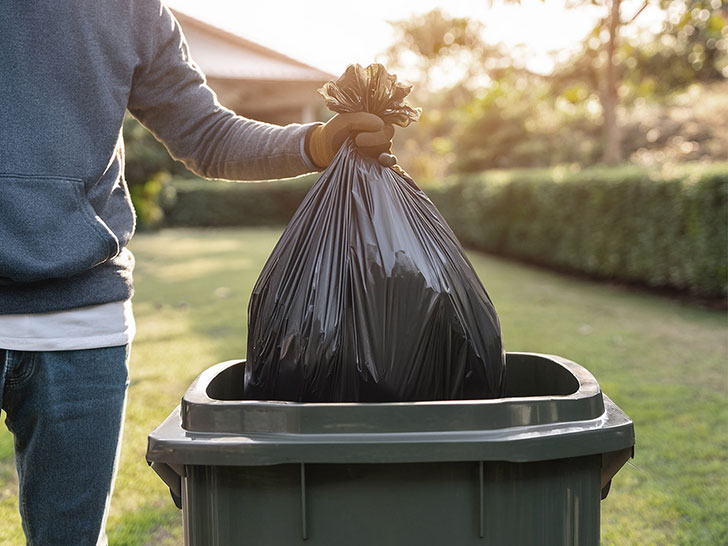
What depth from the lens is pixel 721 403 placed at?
14.7ft

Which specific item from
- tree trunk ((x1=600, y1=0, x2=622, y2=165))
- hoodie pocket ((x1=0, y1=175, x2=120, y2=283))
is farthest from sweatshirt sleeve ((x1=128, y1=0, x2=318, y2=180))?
tree trunk ((x1=600, y1=0, x2=622, y2=165))

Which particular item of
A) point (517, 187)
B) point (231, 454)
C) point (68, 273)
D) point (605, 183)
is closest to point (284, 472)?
point (231, 454)

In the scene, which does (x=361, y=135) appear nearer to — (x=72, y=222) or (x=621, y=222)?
(x=72, y=222)

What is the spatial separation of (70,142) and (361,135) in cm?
57

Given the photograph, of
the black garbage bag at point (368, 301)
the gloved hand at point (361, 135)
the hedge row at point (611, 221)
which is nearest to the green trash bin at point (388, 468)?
the black garbage bag at point (368, 301)

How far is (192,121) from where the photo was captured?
187 cm

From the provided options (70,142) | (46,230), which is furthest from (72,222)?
(70,142)

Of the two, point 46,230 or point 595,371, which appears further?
point 595,371

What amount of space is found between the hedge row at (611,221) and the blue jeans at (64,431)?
6.48 m

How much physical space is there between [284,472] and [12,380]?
0.68 meters

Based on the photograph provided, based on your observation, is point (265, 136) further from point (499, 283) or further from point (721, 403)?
point (499, 283)

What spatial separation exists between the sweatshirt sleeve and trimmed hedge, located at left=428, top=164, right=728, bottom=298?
6151mm

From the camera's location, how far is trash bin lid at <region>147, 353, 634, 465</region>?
1207 millimetres

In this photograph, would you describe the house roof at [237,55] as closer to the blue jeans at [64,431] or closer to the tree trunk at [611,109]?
the tree trunk at [611,109]
